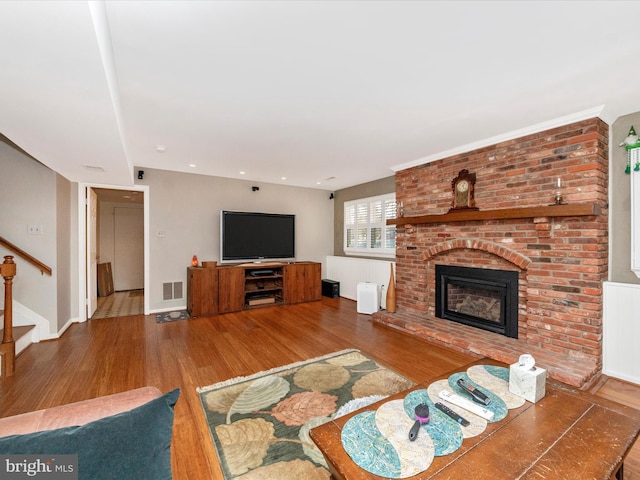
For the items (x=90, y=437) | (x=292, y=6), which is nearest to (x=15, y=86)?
(x=292, y=6)

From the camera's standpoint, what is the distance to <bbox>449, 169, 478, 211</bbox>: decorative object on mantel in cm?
347

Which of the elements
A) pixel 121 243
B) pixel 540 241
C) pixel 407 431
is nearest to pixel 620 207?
pixel 540 241

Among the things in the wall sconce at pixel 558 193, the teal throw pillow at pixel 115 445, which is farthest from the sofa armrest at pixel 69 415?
the wall sconce at pixel 558 193

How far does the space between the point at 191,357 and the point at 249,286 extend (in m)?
2.22

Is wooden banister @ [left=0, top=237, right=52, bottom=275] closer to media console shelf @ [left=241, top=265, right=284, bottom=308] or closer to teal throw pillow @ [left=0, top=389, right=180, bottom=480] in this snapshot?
media console shelf @ [left=241, top=265, right=284, bottom=308]

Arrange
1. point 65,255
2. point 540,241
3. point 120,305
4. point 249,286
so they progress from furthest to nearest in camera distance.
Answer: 1. point 120,305
2. point 249,286
3. point 65,255
4. point 540,241

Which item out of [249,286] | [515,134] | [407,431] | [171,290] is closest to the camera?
[407,431]

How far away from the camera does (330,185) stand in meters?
5.95

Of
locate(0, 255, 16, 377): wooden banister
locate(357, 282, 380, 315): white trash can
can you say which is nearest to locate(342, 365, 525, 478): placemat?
locate(357, 282, 380, 315): white trash can

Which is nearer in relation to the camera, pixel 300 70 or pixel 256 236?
pixel 300 70

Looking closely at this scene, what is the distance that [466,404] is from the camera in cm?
143

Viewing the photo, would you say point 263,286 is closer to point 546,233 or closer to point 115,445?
point 546,233

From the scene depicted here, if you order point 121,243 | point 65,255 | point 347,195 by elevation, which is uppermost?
point 347,195

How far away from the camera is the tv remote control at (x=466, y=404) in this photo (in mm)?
1355
